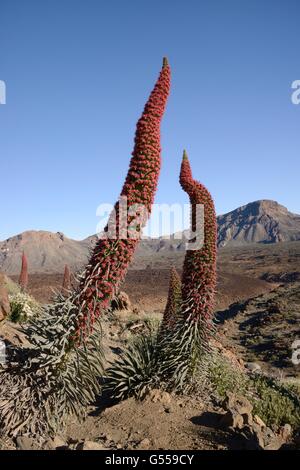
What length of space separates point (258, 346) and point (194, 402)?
13.1 m

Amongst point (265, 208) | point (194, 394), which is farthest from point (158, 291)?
point (265, 208)

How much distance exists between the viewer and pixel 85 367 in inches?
199

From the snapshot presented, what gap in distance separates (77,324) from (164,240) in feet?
586

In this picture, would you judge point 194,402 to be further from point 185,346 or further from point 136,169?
point 136,169

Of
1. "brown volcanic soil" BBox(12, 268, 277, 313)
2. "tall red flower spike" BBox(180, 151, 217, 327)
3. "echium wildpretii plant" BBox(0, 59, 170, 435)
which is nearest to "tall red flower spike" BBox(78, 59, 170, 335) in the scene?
"echium wildpretii plant" BBox(0, 59, 170, 435)

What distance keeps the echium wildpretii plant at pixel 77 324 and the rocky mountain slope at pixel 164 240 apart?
3904 inches

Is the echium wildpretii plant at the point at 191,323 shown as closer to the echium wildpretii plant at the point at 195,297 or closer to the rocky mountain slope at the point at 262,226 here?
the echium wildpretii plant at the point at 195,297

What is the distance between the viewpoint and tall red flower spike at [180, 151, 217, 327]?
6.16m

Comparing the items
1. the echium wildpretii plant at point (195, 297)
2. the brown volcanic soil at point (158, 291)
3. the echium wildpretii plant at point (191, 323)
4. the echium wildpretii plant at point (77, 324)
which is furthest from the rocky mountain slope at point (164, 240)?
the echium wildpretii plant at point (77, 324)

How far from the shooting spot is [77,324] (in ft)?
15.8

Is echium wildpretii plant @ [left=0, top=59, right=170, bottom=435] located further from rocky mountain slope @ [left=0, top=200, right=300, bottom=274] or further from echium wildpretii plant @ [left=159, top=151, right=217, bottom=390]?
rocky mountain slope @ [left=0, top=200, right=300, bottom=274]

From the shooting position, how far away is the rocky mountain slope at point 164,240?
12325 centimetres

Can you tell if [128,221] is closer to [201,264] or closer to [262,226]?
[201,264]
